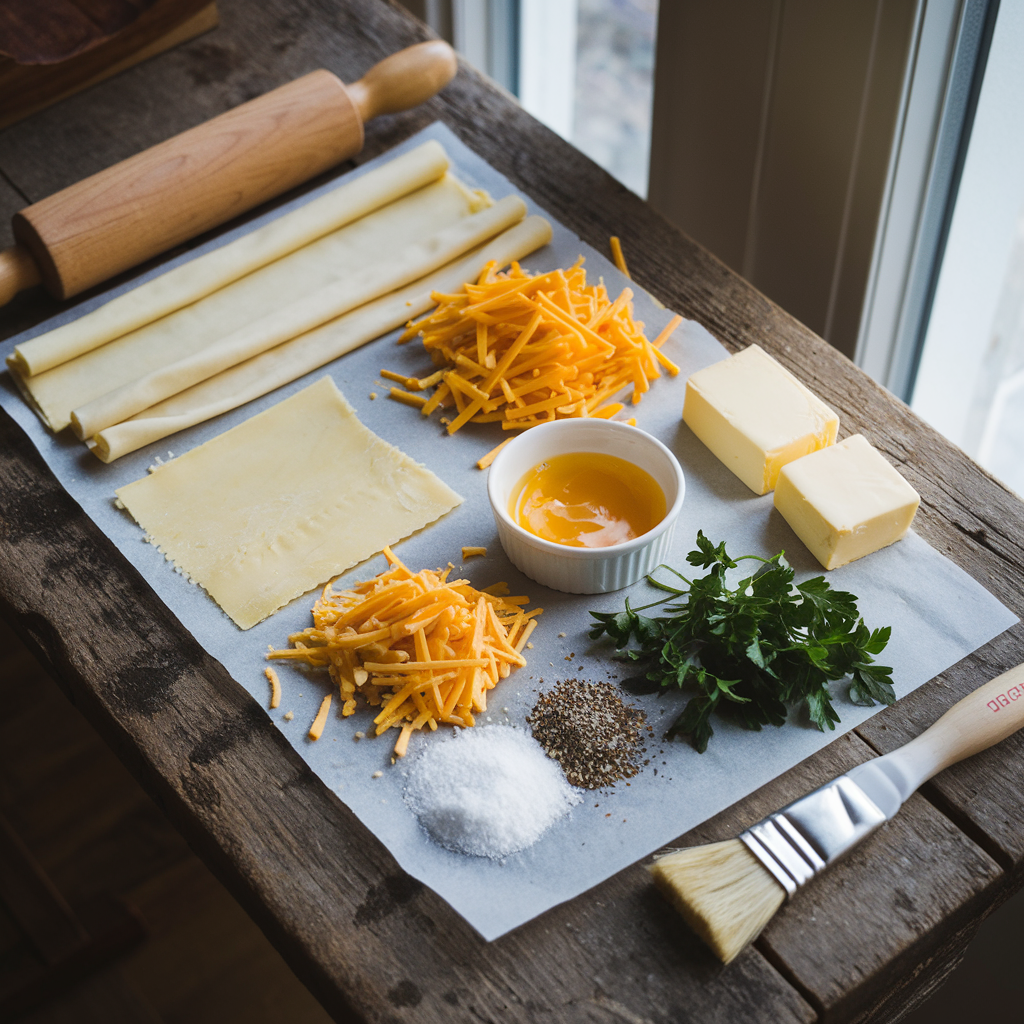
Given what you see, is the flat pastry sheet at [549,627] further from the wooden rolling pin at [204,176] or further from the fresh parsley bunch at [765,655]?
the wooden rolling pin at [204,176]

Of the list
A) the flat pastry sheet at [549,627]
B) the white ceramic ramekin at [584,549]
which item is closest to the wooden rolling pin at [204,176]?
the flat pastry sheet at [549,627]

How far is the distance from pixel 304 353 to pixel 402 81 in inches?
26.0

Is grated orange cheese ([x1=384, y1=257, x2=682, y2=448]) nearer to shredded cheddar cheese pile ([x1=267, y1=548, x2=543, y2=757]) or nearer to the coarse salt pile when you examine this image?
shredded cheddar cheese pile ([x1=267, y1=548, x2=543, y2=757])

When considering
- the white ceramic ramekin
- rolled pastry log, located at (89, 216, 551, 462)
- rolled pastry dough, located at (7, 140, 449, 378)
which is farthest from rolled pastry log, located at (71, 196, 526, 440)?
the white ceramic ramekin

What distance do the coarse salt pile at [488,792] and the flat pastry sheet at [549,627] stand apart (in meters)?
0.02

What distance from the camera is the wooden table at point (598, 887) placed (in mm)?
1143

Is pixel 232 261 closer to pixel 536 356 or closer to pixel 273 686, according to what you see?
pixel 536 356

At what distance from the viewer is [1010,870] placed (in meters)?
1.22

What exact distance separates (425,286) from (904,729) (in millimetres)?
1124

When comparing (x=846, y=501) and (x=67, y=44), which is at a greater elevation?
(x=67, y=44)

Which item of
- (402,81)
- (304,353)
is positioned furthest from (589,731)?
(402,81)

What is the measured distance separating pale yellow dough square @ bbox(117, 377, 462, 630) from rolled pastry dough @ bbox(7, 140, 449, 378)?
0.32 m

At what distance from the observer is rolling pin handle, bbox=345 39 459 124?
2.10 m

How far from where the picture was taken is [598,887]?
1.22m
